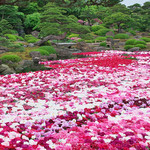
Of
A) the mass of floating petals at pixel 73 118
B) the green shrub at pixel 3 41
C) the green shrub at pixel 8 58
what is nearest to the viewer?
the mass of floating petals at pixel 73 118

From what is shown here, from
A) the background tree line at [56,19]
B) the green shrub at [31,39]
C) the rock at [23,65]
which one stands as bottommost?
the rock at [23,65]

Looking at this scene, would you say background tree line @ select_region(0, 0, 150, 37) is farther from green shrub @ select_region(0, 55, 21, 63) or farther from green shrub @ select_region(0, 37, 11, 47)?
green shrub @ select_region(0, 55, 21, 63)

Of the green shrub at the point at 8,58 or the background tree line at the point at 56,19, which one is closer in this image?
the green shrub at the point at 8,58

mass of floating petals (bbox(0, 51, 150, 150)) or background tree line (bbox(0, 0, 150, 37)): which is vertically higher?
background tree line (bbox(0, 0, 150, 37))

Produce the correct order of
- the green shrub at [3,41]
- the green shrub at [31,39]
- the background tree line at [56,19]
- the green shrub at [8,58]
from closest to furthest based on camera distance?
the green shrub at [8,58] → the green shrub at [3,41] → the background tree line at [56,19] → the green shrub at [31,39]

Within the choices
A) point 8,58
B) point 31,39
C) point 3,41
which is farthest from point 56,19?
point 8,58

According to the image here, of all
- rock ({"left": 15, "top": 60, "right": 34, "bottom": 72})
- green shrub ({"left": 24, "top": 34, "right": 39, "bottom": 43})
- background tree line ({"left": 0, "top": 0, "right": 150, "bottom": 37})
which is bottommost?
rock ({"left": 15, "top": 60, "right": 34, "bottom": 72})

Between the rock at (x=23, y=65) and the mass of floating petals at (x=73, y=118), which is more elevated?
the mass of floating petals at (x=73, y=118)

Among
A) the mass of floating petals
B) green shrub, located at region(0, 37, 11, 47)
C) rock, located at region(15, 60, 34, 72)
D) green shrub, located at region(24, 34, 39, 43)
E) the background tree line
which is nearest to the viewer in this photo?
the mass of floating petals

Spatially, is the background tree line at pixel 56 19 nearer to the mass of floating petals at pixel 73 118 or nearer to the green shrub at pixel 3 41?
the green shrub at pixel 3 41

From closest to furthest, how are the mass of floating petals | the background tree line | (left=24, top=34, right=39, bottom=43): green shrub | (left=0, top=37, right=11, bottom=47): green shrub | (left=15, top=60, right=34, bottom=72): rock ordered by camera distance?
1. the mass of floating petals
2. (left=15, top=60, right=34, bottom=72): rock
3. (left=0, top=37, right=11, bottom=47): green shrub
4. the background tree line
5. (left=24, top=34, right=39, bottom=43): green shrub

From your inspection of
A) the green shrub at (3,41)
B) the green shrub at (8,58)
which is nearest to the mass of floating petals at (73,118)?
the green shrub at (8,58)

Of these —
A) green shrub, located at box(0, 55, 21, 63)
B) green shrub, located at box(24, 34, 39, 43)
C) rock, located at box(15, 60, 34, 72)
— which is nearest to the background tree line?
green shrub, located at box(24, 34, 39, 43)

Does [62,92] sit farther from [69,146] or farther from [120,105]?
[69,146]
